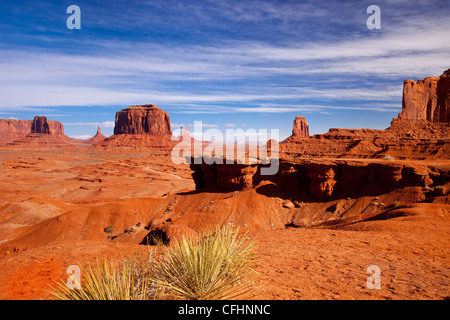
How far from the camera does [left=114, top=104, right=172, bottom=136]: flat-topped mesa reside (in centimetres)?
12388

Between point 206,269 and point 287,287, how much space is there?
1.80 metres

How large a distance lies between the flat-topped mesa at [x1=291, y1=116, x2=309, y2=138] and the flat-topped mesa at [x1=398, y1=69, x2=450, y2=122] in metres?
61.7

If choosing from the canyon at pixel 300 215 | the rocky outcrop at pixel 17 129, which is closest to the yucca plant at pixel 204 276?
the canyon at pixel 300 215

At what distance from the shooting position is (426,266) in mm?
5516

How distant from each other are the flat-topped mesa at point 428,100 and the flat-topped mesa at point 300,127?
61.7 meters

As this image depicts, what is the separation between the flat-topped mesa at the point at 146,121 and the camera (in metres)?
124

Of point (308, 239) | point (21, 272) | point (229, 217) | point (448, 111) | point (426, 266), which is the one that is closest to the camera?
point (426, 266)

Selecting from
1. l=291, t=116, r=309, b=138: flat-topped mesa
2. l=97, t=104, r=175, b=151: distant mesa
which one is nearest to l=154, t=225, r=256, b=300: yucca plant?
l=97, t=104, r=175, b=151: distant mesa

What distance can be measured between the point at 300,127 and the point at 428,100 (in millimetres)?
65595

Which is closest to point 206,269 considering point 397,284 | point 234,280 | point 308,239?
point 234,280

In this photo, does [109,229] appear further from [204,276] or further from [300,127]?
[300,127]

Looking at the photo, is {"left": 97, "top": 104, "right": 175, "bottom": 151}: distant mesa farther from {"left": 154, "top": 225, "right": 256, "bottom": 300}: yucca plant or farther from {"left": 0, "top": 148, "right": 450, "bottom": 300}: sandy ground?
{"left": 154, "top": 225, "right": 256, "bottom": 300}: yucca plant

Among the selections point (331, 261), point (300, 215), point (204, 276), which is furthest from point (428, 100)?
point (204, 276)

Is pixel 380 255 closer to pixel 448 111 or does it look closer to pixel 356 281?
pixel 356 281
